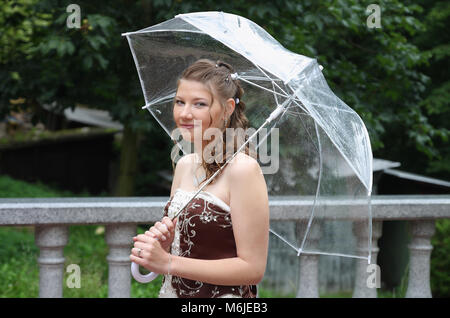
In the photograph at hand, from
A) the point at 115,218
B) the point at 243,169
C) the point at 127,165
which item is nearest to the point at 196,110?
the point at 243,169

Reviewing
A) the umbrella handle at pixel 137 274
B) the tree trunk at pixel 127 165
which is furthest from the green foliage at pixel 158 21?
the umbrella handle at pixel 137 274

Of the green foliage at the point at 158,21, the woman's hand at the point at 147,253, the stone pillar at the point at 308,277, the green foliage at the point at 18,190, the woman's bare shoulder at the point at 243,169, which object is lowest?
the stone pillar at the point at 308,277

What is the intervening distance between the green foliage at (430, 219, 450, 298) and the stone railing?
2.51 meters

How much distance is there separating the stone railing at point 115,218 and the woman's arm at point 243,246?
938 mm

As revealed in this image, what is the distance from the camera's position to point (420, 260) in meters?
3.52

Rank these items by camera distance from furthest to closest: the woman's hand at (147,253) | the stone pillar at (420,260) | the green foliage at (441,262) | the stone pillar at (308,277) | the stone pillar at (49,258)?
→ the green foliage at (441,262), the stone pillar at (420,260), the stone pillar at (308,277), the stone pillar at (49,258), the woman's hand at (147,253)

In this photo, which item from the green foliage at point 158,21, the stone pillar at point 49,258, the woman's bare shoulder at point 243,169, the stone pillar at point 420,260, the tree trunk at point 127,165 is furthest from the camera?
the tree trunk at point 127,165

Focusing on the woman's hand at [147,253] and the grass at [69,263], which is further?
the grass at [69,263]

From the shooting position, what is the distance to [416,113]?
6.69m

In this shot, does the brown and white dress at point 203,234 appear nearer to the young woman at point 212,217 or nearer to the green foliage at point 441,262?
the young woman at point 212,217

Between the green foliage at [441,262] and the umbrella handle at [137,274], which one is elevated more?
the umbrella handle at [137,274]

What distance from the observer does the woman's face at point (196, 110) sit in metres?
1.89

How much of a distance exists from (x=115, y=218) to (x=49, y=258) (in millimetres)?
415
